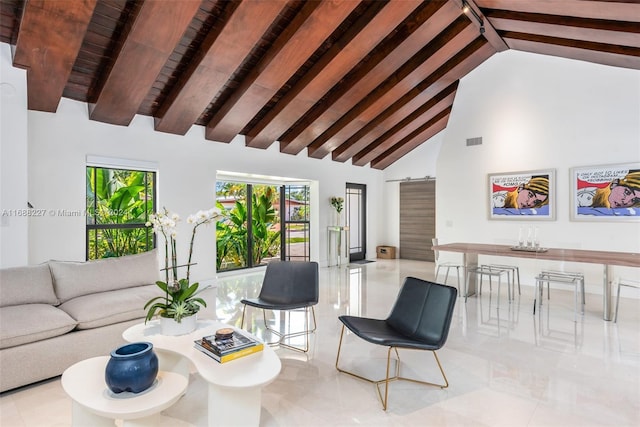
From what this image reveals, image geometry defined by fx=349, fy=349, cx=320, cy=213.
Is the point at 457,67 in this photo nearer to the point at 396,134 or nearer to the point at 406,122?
the point at 406,122

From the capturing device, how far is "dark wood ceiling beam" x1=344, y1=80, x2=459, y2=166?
7027 millimetres

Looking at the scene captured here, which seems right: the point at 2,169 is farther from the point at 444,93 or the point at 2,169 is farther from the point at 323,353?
the point at 444,93

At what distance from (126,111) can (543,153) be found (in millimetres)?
6609

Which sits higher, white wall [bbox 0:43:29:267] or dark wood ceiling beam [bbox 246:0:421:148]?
dark wood ceiling beam [bbox 246:0:421:148]

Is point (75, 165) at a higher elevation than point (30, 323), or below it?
higher

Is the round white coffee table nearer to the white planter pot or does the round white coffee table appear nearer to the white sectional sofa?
the white planter pot

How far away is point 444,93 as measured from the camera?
23.1ft

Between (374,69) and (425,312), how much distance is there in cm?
370

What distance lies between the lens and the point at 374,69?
5105 millimetres

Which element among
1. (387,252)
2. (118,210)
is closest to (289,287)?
(118,210)

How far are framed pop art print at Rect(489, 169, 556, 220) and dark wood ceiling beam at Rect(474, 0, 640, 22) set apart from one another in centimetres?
287

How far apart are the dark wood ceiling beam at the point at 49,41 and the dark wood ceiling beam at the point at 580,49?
546 centimetres

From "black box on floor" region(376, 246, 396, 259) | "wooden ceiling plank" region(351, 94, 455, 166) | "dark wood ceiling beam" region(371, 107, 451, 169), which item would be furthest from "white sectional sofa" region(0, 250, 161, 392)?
"black box on floor" region(376, 246, 396, 259)

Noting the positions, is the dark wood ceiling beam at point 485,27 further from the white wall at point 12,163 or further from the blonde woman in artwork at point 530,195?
the white wall at point 12,163
